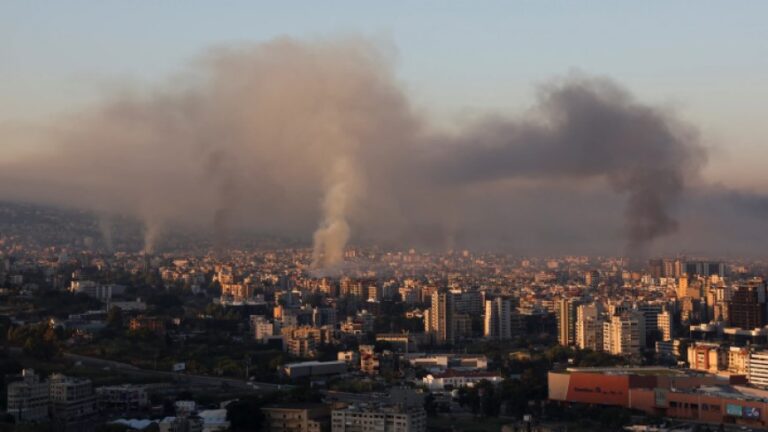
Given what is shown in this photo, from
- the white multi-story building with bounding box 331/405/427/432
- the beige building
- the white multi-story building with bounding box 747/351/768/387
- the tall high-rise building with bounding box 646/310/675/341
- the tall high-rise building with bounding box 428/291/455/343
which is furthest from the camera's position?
the tall high-rise building with bounding box 428/291/455/343

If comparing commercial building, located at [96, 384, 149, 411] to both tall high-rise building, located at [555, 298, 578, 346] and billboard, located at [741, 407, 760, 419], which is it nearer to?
billboard, located at [741, 407, 760, 419]

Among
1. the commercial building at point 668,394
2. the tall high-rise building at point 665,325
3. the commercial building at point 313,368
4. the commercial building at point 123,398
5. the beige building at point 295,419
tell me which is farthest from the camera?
the tall high-rise building at point 665,325

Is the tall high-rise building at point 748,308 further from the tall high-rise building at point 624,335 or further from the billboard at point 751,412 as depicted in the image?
the billboard at point 751,412

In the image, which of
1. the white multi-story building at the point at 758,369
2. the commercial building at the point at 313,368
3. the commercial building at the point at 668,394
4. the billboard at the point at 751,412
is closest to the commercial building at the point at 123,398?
the commercial building at the point at 313,368

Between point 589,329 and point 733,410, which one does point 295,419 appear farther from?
point 589,329

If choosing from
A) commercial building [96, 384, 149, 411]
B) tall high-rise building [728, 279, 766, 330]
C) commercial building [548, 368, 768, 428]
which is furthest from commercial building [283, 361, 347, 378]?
tall high-rise building [728, 279, 766, 330]

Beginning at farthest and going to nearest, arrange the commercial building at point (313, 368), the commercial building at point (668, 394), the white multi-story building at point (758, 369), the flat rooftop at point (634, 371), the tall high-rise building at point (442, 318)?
the tall high-rise building at point (442, 318) → the commercial building at point (313, 368) → the white multi-story building at point (758, 369) → the flat rooftop at point (634, 371) → the commercial building at point (668, 394)
